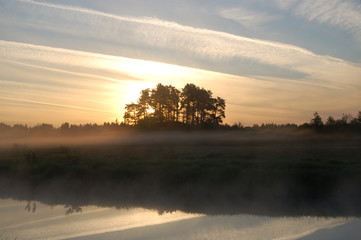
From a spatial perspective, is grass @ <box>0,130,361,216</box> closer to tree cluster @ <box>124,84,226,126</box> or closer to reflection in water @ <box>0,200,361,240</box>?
reflection in water @ <box>0,200,361,240</box>

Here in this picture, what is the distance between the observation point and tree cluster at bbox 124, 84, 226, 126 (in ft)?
148

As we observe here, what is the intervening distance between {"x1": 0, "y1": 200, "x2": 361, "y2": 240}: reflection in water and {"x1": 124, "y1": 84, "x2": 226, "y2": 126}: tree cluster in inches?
1193

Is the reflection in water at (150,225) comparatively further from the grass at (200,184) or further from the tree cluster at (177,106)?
the tree cluster at (177,106)

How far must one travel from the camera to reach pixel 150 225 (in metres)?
12.4

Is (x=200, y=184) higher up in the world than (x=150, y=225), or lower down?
higher up

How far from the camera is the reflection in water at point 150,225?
10945 millimetres

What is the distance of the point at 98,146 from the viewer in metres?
37.5

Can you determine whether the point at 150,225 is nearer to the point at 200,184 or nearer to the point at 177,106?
the point at 200,184

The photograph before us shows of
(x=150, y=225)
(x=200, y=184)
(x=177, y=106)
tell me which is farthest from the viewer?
(x=177, y=106)

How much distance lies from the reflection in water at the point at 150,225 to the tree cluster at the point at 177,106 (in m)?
30.3

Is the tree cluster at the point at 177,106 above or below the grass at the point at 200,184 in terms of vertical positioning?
above

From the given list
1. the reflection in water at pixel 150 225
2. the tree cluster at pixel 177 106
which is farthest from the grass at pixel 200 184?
the tree cluster at pixel 177 106

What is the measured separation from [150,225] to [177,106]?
34082 millimetres

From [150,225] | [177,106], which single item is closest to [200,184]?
[150,225]
